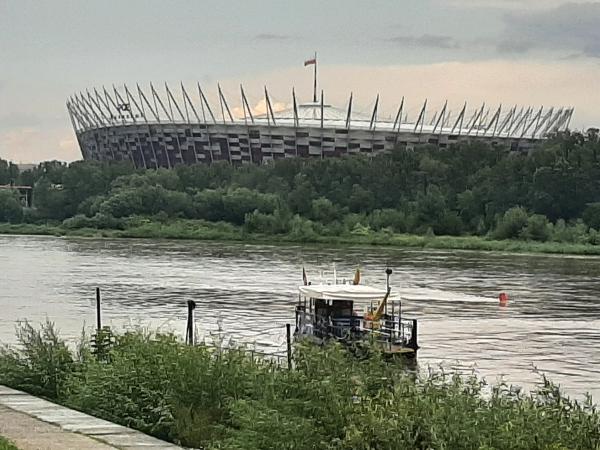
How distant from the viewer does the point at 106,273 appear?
2228 inches

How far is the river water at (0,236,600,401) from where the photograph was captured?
30172 millimetres

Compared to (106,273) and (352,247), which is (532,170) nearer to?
(352,247)

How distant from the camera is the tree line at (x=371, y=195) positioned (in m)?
92.9

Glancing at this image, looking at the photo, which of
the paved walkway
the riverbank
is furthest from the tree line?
the paved walkway

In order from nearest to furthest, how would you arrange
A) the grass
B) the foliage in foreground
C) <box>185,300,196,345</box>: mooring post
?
the foliage in foreground < the grass < <box>185,300,196,345</box>: mooring post

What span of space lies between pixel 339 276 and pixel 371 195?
48905 millimetres

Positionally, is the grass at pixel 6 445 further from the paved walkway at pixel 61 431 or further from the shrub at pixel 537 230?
the shrub at pixel 537 230

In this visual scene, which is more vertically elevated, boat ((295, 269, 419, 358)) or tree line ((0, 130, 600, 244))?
tree line ((0, 130, 600, 244))

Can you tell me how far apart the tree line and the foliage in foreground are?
7409 cm

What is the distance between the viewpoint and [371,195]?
337 ft

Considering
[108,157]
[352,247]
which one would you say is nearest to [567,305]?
[352,247]

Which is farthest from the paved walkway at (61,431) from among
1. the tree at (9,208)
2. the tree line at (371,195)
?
the tree at (9,208)

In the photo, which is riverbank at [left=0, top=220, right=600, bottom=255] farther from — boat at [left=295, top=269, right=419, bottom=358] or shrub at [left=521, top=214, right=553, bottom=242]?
boat at [left=295, top=269, right=419, bottom=358]

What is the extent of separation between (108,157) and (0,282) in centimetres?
12009
